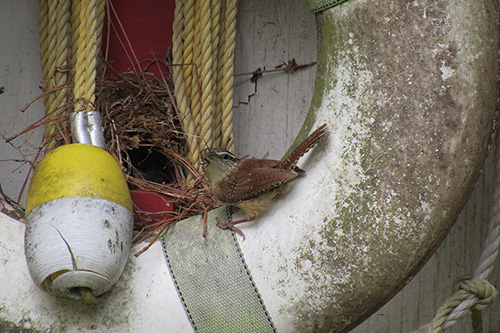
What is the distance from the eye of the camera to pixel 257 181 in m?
1.53

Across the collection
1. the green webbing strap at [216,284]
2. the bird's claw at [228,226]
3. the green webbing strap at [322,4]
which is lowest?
the green webbing strap at [216,284]

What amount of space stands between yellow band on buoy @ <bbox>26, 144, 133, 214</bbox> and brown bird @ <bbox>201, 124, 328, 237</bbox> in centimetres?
27

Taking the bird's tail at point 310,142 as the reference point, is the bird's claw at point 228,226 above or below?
below

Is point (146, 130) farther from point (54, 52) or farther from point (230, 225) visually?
point (230, 225)

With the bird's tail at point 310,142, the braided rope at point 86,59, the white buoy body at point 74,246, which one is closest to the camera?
the white buoy body at point 74,246

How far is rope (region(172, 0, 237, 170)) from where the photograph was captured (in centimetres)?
202

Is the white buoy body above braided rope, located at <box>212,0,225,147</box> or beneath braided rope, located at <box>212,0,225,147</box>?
beneath

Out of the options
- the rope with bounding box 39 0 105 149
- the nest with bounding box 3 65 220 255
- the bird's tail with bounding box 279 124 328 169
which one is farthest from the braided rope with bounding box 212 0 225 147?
the bird's tail with bounding box 279 124 328 169

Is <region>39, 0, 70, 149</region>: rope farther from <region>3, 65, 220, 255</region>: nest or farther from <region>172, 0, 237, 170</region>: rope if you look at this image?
<region>172, 0, 237, 170</region>: rope

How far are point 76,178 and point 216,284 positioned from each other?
0.44m

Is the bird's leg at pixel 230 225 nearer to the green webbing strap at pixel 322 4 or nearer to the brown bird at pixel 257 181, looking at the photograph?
the brown bird at pixel 257 181

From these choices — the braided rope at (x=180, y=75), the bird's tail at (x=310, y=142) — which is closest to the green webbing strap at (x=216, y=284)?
the bird's tail at (x=310, y=142)

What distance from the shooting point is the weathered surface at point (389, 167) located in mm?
1354

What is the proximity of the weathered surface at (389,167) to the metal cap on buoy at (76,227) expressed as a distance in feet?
1.18
